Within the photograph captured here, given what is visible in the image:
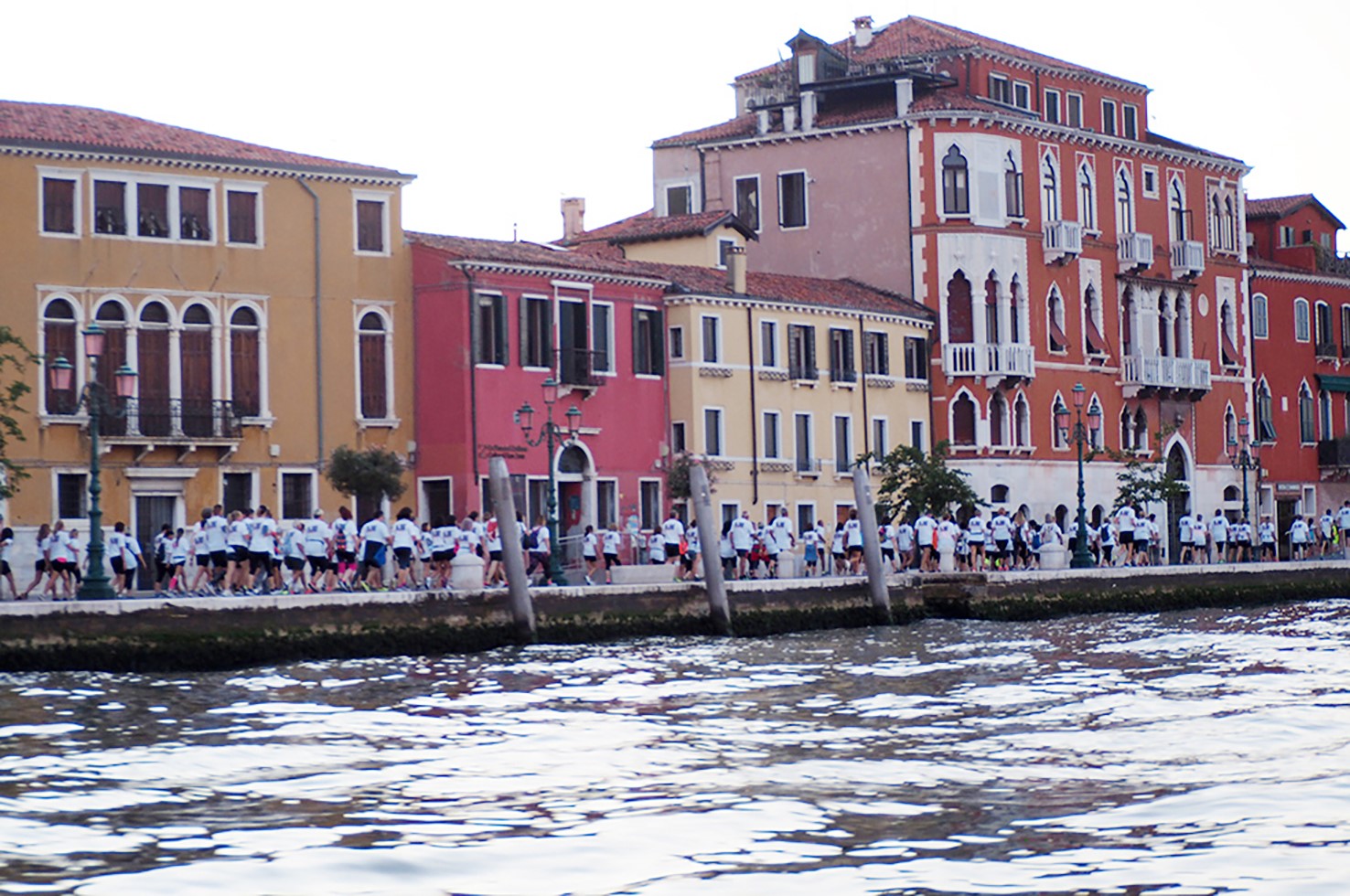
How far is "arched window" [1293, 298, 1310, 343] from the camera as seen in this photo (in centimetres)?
7344

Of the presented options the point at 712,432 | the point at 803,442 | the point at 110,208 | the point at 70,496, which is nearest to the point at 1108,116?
the point at 803,442

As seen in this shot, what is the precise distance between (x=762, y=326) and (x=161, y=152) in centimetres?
1527

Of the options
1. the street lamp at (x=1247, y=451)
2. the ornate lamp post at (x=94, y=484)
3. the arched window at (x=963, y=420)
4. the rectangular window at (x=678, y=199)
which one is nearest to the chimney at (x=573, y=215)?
the rectangular window at (x=678, y=199)

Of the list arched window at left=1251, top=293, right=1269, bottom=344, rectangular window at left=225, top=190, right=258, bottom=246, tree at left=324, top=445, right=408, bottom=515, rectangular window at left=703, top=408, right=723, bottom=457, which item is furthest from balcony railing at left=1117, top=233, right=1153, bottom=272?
rectangular window at left=225, top=190, right=258, bottom=246

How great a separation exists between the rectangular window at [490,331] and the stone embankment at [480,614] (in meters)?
11.1

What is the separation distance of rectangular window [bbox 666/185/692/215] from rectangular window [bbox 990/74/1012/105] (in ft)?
26.7

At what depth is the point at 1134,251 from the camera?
2574 inches

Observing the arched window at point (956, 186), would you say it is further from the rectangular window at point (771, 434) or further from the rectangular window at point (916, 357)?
the rectangular window at point (771, 434)

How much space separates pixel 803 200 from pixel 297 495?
785 inches

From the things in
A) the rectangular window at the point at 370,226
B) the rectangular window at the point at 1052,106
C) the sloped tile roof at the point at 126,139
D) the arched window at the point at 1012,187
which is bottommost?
the rectangular window at the point at 370,226

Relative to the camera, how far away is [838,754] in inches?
771

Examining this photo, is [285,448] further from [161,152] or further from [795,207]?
[795,207]

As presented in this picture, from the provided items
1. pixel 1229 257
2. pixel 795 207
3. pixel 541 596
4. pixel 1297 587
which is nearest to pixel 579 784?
pixel 541 596

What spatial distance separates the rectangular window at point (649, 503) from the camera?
5219 cm
